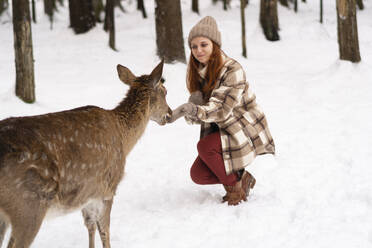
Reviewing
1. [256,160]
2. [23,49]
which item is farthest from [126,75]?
[23,49]

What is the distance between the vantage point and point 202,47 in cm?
462

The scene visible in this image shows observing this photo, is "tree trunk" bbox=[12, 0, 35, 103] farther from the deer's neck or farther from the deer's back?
the deer's back

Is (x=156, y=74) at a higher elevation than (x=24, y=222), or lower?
higher

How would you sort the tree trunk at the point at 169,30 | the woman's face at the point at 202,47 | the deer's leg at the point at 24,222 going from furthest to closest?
the tree trunk at the point at 169,30 → the woman's face at the point at 202,47 → the deer's leg at the point at 24,222

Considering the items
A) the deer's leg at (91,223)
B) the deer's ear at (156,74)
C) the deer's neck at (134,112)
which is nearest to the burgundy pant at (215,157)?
the deer's neck at (134,112)

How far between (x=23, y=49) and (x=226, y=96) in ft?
15.3

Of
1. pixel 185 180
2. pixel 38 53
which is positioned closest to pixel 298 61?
pixel 38 53

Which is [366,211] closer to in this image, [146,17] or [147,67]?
[147,67]

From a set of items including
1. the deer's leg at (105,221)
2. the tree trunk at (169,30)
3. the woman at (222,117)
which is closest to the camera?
the deer's leg at (105,221)

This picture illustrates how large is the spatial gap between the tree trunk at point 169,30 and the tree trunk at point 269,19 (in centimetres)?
691

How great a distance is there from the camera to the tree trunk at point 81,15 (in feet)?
56.5

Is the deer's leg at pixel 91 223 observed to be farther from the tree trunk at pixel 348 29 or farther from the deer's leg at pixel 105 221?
the tree trunk at pixel 348 29

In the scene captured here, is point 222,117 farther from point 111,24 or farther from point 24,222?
point 111,24

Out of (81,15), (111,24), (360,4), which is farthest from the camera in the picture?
(360,4)
